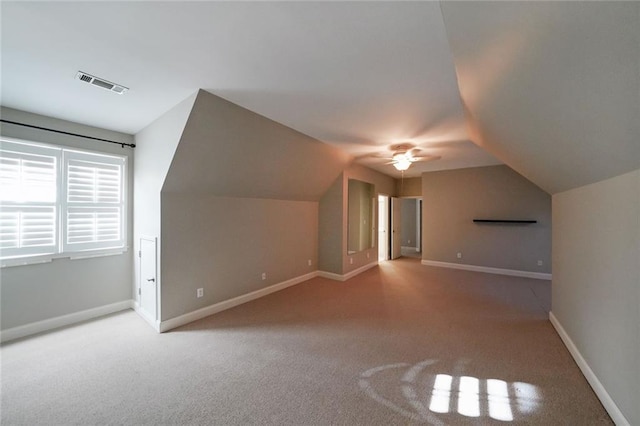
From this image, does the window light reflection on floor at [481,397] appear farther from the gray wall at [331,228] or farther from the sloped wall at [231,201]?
the gray wall at [331,228]

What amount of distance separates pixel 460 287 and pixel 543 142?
11.2ft

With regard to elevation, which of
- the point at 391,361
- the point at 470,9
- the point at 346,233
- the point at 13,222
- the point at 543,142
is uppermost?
the point at 470,9

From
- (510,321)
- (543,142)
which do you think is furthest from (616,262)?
(510,321)

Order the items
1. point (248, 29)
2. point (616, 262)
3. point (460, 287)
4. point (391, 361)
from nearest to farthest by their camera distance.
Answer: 1. point (248, 29)
2. point (616, 262)
3. point (391, 361)
4. point (460, 287)

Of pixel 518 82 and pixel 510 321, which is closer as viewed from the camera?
pixel 518 82

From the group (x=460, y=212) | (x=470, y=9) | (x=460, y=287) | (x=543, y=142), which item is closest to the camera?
(x=470, y=9)

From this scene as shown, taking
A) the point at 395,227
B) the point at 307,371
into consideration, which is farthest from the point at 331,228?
the point at 307,371

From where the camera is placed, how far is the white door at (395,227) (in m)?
7.61

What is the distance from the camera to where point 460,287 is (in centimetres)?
469

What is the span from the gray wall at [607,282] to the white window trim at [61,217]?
5330mm

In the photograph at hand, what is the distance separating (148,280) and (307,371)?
2454 millimetres

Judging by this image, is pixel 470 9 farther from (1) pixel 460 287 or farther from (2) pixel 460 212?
(2) pixel 460 212

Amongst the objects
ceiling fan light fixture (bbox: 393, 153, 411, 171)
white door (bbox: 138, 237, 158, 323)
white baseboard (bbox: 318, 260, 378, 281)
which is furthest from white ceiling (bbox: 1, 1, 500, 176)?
white baseboard (bbox: 318, 260, 378, 281)

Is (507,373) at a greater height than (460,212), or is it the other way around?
(460,212)
